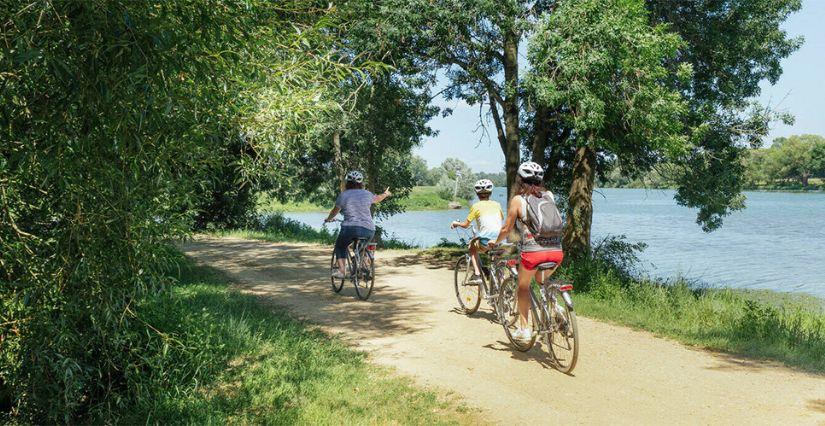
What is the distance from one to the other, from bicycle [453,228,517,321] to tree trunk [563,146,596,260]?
15.4 feet

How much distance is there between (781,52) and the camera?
49.9 feet

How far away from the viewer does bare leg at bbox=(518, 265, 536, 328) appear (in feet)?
21.8

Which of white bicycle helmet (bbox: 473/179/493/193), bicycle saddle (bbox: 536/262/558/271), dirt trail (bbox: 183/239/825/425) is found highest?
white bicycle helmet (bbox: 473/179/493/193)

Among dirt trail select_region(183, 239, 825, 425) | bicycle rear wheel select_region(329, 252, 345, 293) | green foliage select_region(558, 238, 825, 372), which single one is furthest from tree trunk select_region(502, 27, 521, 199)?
dirt trail select_region(183, 239, 825, 425)

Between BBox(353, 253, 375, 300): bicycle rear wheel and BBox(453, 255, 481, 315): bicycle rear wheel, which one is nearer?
BBox(453, 255, 481, 315): bicycle rear wheel

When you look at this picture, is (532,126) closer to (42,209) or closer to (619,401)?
(619,401)

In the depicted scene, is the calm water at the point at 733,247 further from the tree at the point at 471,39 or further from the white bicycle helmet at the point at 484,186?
the white bicycle helmet at the point at 484,186

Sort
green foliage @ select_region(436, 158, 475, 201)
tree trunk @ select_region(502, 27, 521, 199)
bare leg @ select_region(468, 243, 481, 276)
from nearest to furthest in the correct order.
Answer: bare leg @ select_region(468, 243, 481, 276), tree trunk @ select_region(502, 27, 521, 199), green foliage @ select_region(436, 158, 475, 201)

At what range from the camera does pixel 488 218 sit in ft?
28.7

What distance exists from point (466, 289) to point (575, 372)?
311cm

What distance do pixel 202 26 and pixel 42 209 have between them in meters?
2.49

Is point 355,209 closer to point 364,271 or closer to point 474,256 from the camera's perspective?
point 364,271

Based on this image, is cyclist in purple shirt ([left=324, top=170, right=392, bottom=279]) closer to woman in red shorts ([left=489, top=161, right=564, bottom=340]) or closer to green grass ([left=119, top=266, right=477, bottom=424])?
green grass ([left=119, top=266, right=477, bottom=424])

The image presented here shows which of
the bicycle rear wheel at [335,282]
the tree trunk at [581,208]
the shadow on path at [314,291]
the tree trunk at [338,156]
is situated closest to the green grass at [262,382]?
the shadow on path at [314,291]
